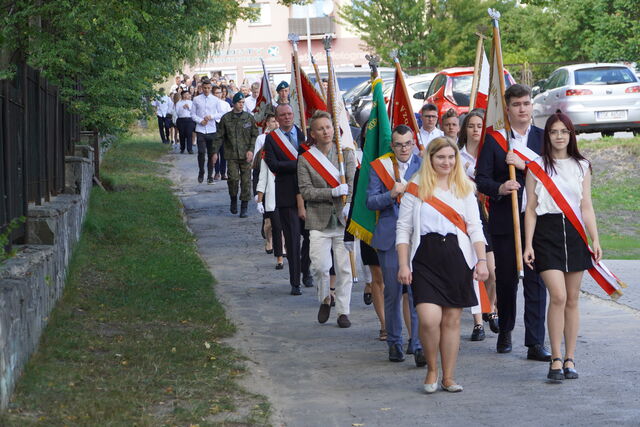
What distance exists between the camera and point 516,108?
28.3 ft

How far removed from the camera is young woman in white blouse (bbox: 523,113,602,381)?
7.93m

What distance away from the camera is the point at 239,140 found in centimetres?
1789

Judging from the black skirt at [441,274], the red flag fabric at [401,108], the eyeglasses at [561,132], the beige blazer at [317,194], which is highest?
the red flag fabric at [401,108]

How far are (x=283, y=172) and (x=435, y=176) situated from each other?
15.3 feet

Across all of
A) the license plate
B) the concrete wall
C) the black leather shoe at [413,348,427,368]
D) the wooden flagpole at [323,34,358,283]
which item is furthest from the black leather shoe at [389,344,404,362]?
the license plate

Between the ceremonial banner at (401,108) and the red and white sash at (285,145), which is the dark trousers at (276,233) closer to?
the red and white sash at (285,145)

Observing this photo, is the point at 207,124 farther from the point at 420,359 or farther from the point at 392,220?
the point at 420,359

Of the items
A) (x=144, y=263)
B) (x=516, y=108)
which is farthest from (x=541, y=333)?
(x=144, y=263)

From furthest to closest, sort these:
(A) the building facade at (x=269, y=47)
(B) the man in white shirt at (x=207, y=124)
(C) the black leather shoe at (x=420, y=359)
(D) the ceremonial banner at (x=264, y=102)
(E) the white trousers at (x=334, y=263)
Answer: (A) the building facade at (x=269, y=47), (B) the man in white shirt at (x=207, y=124), (D) the ceremonial banner at (x=264, y=102), (E) the white trousers at (x=334, y=263), (C) the black leather shoe at (x=420, y=359)

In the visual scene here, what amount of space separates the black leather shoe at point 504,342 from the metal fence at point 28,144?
376 centimetres

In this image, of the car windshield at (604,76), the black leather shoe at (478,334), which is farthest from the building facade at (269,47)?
the black leather shoe at (478,334)

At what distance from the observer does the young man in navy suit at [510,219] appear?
28.1 feet

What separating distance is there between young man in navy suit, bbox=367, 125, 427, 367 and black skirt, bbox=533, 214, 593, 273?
3.57 feet

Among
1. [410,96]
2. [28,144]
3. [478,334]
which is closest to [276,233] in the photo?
[28,144]
